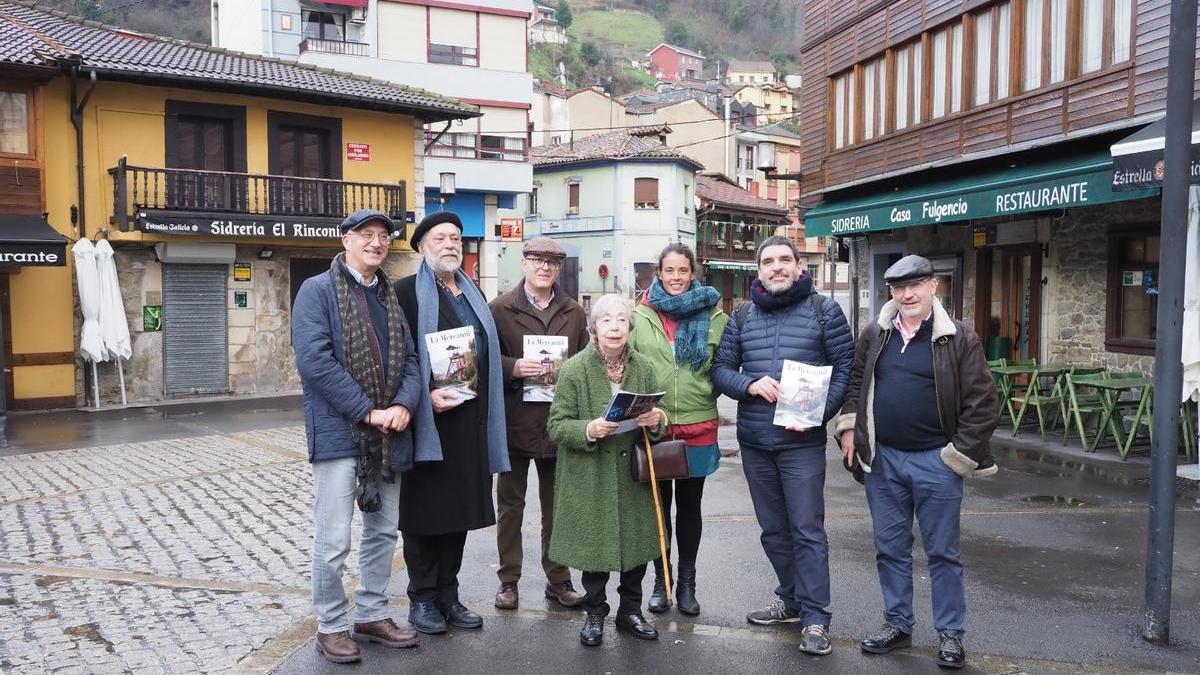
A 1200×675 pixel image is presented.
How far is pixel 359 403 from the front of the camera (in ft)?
14.8

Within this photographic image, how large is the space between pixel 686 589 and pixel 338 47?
101ft

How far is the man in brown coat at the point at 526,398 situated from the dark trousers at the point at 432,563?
40 cm

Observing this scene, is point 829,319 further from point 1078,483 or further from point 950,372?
point 1078,483

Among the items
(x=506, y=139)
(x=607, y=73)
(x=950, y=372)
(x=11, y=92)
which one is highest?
(x=607, y=73)

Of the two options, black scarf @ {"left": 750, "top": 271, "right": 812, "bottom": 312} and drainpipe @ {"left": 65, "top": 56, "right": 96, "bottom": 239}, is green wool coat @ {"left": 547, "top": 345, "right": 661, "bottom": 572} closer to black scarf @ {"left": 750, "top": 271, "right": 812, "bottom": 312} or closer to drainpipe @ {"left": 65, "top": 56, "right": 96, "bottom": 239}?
black scarf @ {"left": 750, "top": 271, "right": 812, "bottom": 312}

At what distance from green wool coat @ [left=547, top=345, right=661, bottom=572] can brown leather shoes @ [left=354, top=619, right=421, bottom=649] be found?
78 cm

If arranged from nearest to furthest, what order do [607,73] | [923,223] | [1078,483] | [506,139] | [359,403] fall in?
1. [359,403]
2. [1078,483]
3. [923,223]
4. [506,139]
5. [607,73]

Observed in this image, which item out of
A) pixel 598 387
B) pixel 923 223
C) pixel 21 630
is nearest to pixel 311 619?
pixel 21 630

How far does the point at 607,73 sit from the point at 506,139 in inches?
2873

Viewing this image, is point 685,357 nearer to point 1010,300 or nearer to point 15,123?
point 1010,300

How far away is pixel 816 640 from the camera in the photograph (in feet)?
15.4

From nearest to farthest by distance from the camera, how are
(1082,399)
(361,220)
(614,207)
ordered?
(361,220) < (1082,399) < (614,207)

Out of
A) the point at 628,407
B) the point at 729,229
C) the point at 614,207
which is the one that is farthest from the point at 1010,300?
the point at 729,229

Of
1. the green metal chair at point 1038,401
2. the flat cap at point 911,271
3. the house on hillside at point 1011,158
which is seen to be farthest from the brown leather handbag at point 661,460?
the green metal chair at point 1038,401
